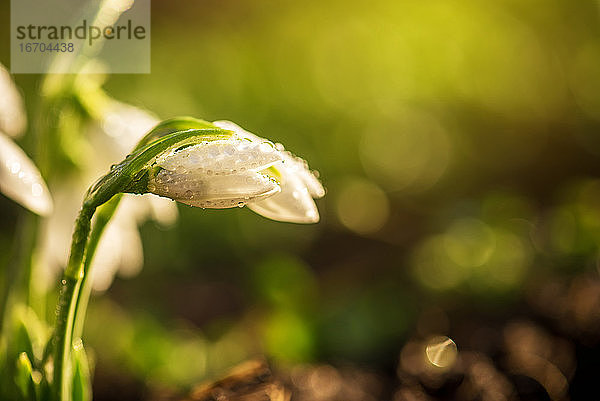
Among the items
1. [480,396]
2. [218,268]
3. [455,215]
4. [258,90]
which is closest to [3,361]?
[480,396]

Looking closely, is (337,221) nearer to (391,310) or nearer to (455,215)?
(455,215)

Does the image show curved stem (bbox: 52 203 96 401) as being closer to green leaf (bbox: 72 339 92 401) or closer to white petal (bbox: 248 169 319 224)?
green leaf (bbox: 72 339 92 401)

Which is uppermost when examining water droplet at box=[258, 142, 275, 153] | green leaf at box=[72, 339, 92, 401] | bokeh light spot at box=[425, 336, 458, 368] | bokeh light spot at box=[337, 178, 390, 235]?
water droplet at box=[258, 142, 275, 153]

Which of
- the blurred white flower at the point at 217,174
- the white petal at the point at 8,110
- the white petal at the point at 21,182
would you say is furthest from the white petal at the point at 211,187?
the white petal at the point at 8,110

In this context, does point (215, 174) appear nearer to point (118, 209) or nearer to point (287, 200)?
point (287, 200)

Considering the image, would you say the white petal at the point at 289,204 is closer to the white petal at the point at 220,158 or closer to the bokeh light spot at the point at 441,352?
the white petal at the point at 220,158

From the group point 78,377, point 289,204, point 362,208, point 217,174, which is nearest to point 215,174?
point 217,174

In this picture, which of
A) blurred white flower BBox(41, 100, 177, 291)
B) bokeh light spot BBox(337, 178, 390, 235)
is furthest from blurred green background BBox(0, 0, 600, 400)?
blurred white flower BBox(41, 100, 177, 291)
